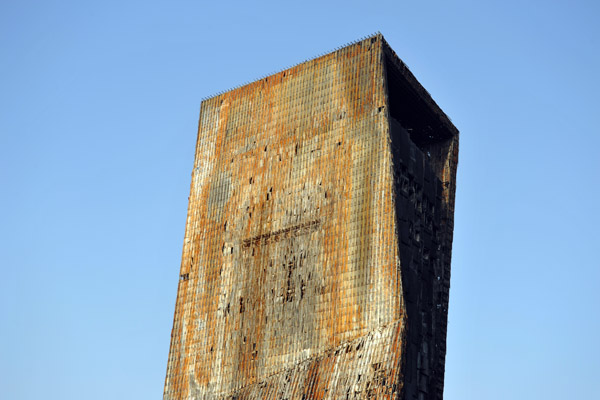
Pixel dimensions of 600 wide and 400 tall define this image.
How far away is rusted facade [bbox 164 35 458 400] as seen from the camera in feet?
237

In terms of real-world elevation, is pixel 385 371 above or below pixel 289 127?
below

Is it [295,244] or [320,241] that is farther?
[295,244]

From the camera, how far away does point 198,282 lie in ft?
280

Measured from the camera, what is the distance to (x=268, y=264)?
80.6 meters

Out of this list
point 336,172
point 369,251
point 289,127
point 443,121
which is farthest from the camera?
point 443,121

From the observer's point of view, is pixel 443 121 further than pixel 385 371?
Yes

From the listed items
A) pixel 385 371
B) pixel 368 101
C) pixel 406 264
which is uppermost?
pixel 368 101

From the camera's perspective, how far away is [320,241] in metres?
77.0

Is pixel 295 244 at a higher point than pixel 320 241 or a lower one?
higher

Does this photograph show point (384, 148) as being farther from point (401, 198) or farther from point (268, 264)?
point (268, 264)

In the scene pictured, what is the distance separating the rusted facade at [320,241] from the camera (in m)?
72.1

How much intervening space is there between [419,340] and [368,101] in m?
21.6

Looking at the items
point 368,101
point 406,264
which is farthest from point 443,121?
point 406,264

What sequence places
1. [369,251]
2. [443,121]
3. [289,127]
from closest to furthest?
[369,251]
[289,127]
[443,121]
